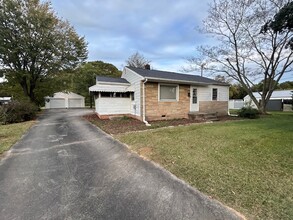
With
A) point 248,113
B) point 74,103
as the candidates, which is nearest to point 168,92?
point 248,113

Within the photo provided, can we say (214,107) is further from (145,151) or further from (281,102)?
(281,102)

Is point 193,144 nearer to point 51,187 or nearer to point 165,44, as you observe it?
point 51,187

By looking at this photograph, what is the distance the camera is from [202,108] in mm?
14312

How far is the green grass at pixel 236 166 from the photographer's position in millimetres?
2713

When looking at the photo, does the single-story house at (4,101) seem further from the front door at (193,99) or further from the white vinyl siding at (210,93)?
the white vinyl siding at (210,93)

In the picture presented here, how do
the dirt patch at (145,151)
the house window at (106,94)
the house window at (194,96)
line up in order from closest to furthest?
the dirt patch at (145,151) < the house window at (106,94) < the house window at (194,96)

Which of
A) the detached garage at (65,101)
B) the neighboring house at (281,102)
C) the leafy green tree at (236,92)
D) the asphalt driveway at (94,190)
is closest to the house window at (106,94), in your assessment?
the asphalt driveway at (94,190)

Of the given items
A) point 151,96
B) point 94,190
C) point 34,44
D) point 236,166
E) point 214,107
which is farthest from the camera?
point 34,44

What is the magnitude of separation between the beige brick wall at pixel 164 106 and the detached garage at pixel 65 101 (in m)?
26.8

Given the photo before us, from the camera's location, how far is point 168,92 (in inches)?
491

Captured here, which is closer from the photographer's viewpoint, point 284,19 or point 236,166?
point 236,166

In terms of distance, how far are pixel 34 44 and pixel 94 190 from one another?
18.7m

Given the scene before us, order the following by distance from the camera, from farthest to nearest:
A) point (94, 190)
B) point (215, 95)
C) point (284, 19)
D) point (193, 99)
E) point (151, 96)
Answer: point (215, 95), point (193, 99), point (151, 96), point (284, 19), point (94, 190)

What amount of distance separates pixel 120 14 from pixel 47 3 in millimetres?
11601
